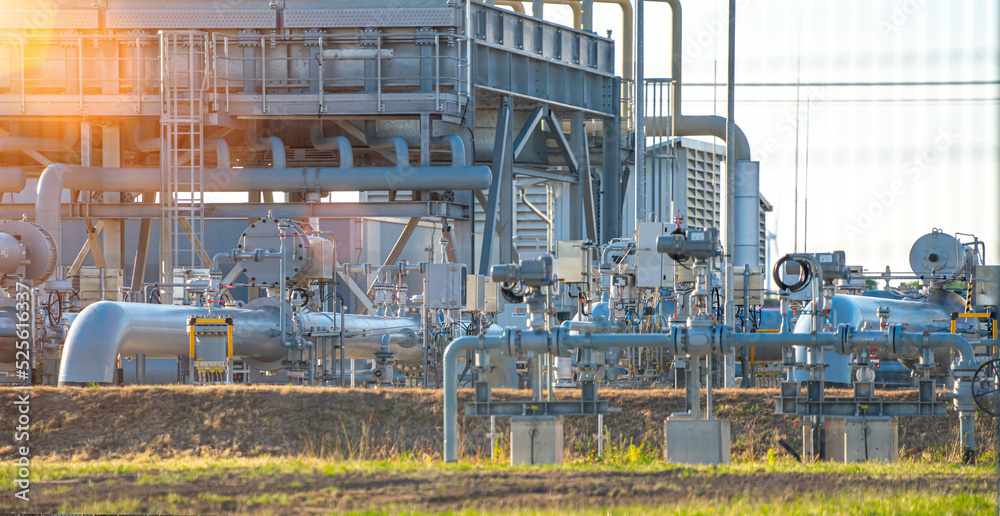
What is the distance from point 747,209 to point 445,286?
280 inches

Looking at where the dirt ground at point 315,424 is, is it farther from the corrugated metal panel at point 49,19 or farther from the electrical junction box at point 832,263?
the corrugated metal panel at point 49,19

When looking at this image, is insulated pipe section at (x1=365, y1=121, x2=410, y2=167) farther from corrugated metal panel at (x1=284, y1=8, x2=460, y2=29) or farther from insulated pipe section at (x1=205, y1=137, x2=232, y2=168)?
insulated pipe section at (x1=205, y1=137, x2=232, y2=168)

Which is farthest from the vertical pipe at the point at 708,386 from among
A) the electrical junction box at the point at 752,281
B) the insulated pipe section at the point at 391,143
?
the insulated pipe section at the point at 391,143

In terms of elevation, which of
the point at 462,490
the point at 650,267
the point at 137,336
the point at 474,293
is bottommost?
the point at 462,490

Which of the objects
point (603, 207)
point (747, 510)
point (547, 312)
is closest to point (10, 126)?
point (603, 207)

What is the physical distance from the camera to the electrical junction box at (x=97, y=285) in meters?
22.2

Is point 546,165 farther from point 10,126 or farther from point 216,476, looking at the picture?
point 216,476

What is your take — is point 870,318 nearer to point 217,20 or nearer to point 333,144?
point 333,144

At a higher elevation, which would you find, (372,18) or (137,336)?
(372,18)

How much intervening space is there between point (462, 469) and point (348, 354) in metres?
11.1

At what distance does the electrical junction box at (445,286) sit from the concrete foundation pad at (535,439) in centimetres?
881

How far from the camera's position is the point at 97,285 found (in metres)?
22.3

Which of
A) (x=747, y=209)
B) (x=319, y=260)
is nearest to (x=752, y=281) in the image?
(x=747, y=209)

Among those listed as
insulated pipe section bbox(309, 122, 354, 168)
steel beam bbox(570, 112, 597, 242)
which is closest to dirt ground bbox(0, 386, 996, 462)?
insulated pipe section bbox(309, 122, 354, 168)
